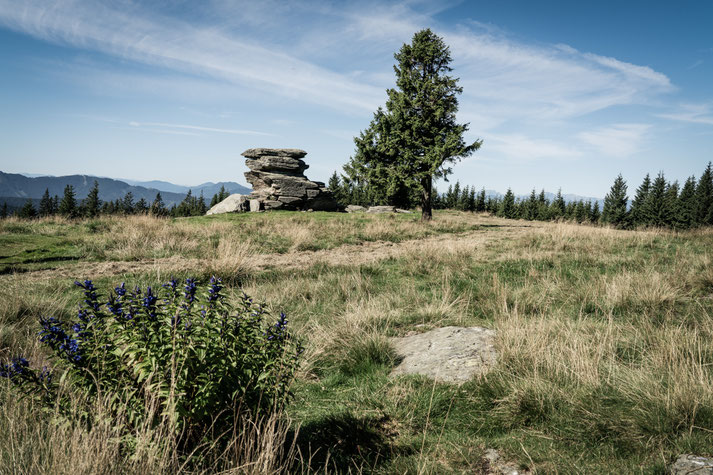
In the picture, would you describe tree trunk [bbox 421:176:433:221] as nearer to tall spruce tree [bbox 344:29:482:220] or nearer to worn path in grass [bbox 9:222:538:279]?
tall spruce tree [bbox 344:29:482:220]

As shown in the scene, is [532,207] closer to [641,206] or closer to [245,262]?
[641,206]

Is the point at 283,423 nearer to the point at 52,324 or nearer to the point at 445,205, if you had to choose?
the point at 52,324

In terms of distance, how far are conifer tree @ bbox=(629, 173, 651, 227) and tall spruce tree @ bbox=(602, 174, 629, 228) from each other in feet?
5.42

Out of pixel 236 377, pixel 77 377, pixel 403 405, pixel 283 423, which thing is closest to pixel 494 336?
pixel 403 405

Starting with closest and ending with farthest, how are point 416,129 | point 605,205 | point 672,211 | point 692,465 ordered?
point 692,465 → point 416,129 → point 672,211 → point 605,205

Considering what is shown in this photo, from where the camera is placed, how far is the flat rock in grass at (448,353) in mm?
3609

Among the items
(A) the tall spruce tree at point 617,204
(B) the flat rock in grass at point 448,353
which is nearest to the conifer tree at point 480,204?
(A) the tall spruce tree at point 617,204

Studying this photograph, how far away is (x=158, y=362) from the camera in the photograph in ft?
6.39

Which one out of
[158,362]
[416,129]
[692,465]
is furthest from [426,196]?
[158,362]

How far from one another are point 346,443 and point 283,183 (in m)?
26.9

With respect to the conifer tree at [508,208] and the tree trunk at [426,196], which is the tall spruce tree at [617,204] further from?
the tree trunk at [426,196]

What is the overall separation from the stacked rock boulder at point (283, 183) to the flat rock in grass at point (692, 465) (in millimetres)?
27157

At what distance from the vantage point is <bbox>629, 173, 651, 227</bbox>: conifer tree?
6818 cm

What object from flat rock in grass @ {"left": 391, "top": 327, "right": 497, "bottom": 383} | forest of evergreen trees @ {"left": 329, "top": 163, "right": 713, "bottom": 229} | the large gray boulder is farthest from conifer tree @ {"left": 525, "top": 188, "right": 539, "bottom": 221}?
flat rock in grass @ {"left": 391, "top": 327, "right": 497, "bottom": 383}
